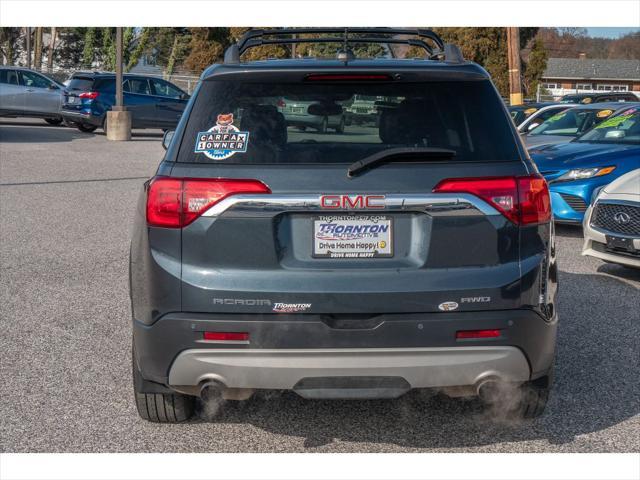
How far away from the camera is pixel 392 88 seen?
13.8ft

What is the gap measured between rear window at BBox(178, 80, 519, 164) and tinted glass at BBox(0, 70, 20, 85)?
1056 inches

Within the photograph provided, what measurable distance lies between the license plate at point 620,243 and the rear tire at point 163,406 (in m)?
4.90

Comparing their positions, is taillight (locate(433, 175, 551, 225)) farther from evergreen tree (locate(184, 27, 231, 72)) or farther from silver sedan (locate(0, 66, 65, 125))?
evergreen tree (locate(184, 27, 231, 72))

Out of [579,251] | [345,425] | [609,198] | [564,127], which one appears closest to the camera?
[345,425]

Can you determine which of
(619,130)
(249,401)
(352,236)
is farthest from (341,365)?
(619,130)

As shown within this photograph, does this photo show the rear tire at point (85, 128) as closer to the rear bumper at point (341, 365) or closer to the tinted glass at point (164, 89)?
the tinted glass at point (164, 89)

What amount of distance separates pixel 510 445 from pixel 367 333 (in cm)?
104

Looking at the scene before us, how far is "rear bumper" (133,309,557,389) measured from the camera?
386cm

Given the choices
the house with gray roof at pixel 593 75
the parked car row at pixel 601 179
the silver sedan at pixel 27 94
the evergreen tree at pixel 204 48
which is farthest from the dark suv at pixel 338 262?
the house with gray roof at pixel 593 75

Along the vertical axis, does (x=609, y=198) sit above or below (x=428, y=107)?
below

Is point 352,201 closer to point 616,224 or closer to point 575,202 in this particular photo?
point 616,224

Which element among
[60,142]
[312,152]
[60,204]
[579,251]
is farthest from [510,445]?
[60,142]

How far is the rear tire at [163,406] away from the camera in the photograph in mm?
4512

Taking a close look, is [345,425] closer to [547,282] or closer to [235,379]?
[235,379]
